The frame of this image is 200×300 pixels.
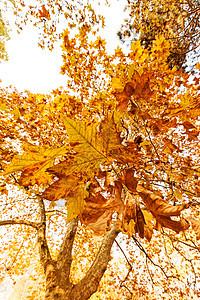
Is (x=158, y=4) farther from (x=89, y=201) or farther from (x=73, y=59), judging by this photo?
(x=89, y=201)

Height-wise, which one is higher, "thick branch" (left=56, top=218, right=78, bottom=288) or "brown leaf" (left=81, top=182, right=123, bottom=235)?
"brown leaf" (left=81, top=182, right=123, bottom=235)

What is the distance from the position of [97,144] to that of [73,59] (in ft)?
13.1

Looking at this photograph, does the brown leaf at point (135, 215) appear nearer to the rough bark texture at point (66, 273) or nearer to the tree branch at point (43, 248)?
the rough bark texture at point (66, 273)

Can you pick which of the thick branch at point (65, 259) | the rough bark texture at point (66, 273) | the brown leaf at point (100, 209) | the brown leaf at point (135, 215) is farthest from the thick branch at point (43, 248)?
the brown leaf at point (135, 215)

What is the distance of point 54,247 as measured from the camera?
6.41m

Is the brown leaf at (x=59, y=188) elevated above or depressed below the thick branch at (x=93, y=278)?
above

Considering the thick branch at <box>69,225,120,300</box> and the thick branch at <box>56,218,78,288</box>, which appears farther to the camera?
the thick branch at <box>56,218,78,288</box>

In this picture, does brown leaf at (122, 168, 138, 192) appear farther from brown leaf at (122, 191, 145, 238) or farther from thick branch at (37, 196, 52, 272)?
thick branch at (37, 196, 52, 272)

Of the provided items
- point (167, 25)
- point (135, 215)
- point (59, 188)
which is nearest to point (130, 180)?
point (135, 215)

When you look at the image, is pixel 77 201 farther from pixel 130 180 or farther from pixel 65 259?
pixel 65 259

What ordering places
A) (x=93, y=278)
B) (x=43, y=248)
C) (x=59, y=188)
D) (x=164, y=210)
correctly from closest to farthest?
(x=164, y=210) → (x=59, y=188) → (x=93, y=278) → (x=43, y=248)

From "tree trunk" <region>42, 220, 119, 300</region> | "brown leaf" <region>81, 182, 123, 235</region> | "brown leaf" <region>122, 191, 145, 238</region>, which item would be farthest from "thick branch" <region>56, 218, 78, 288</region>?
"brown leaf" <region>122, 191, 145, 238</region>

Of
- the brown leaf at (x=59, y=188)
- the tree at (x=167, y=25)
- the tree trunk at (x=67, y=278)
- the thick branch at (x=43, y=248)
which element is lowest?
the tree trunk at (x=67, y=278)

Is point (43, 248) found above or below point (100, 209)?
below
